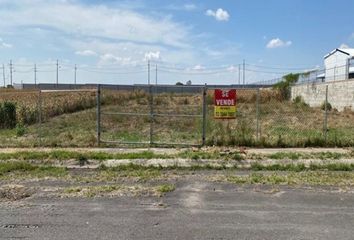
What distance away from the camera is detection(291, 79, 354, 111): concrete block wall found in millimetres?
28844

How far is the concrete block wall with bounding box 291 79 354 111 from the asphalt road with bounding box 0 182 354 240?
76.1ft

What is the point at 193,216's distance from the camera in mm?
6254

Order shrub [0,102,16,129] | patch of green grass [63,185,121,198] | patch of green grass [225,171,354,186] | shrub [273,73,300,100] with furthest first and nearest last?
1. shrub [273,73,300,100]
2. shrub [0,102,16,129]
3. patch of green grass [225,171,354,186]
4. patch of green grass [63,185,121,198]

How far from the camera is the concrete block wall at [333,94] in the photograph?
28844 mm

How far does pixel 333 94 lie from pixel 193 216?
95.1ft

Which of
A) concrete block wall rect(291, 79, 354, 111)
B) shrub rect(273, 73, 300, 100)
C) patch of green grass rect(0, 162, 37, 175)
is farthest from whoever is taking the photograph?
shrub rect(273, 73, 300, 100)

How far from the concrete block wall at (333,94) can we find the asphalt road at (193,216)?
913 inches

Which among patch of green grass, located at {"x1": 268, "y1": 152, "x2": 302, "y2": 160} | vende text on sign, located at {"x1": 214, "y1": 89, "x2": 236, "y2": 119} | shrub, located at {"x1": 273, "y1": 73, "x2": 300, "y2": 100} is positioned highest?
shrub, located at {"x1": 273, "y1": 73, "x2": 300, "y2": 100}

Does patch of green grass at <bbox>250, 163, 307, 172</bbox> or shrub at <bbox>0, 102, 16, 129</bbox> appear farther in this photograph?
shrub at <bbox>0, 102, 16, 129</bbox>

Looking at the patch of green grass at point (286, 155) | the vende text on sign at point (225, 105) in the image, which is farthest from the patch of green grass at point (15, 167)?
the patch of green grass at point (286, 155)

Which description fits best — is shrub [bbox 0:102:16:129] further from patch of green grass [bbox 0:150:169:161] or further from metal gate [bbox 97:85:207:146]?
patch of green grass [bbox 0:150:169:161]

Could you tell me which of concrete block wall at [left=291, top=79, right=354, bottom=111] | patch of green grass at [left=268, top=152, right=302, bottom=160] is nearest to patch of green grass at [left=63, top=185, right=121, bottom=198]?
patch of green grass at [left=268, top=152, right=302, bottom=160]

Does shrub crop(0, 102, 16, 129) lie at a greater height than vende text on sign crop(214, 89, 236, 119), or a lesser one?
lesser

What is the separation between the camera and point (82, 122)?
69.2 feet
